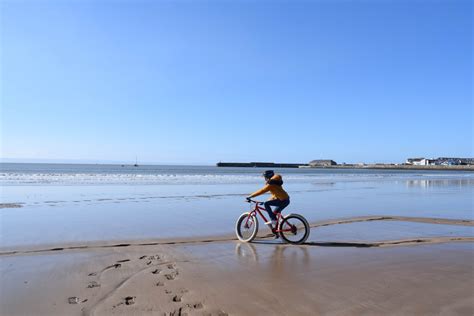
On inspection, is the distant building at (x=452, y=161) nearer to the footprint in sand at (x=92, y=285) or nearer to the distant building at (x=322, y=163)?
the distant building at (x=322, y=163)

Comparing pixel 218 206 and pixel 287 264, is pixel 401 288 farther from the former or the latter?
pixel 218 206

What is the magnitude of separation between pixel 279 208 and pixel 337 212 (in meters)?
6.32

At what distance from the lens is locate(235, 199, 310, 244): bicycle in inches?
369

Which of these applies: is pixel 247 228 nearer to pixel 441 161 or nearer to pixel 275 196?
pixel 275 196

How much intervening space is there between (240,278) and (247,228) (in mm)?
3352

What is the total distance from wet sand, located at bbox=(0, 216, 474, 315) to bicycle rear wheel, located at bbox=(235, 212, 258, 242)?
335 millimetres

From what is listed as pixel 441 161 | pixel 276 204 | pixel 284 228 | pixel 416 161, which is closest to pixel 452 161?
pixel 441 161

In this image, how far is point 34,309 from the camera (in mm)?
4953

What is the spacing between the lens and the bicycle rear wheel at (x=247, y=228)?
9531 mm

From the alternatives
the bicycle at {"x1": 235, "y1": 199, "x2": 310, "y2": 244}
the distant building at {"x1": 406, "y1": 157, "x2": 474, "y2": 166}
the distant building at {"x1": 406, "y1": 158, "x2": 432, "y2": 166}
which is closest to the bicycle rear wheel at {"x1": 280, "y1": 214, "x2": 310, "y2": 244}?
the bicycle at {"x1": 235, "y1": 199, "x2": 310, "y2": 244}

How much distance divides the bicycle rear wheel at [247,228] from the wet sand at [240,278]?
335 millimetres

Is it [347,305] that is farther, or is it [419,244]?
[419,244]

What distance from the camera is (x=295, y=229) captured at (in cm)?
937

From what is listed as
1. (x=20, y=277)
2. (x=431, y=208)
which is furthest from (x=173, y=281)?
(x=431, y=208)
